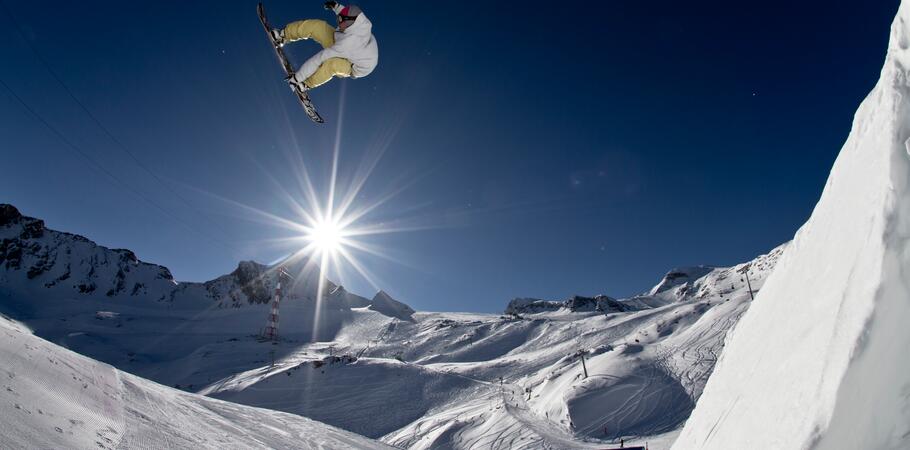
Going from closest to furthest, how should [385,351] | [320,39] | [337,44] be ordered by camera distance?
1. [337,44]
2. [320,39]
3. [385,351]

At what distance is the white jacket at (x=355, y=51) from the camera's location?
8000 millimetres

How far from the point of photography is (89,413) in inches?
203

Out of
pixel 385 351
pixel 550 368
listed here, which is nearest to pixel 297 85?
pixel 550 368

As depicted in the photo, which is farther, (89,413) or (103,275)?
(103,275)

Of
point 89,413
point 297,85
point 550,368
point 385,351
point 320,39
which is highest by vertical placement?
point 385,351

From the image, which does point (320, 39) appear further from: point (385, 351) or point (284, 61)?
point (385, 351)

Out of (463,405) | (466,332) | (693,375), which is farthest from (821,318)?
(466,332)

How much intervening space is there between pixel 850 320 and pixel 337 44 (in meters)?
8.49

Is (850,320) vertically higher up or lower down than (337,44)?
lower down

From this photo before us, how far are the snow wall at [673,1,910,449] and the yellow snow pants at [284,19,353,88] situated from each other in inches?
318

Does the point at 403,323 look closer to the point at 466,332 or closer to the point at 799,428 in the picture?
the point at 466,332

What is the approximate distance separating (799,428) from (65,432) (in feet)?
18.7

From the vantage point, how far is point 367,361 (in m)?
47.2

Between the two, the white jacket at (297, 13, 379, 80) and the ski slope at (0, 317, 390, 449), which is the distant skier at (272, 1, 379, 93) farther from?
the ski slope at (0, 317, 390, 449)
